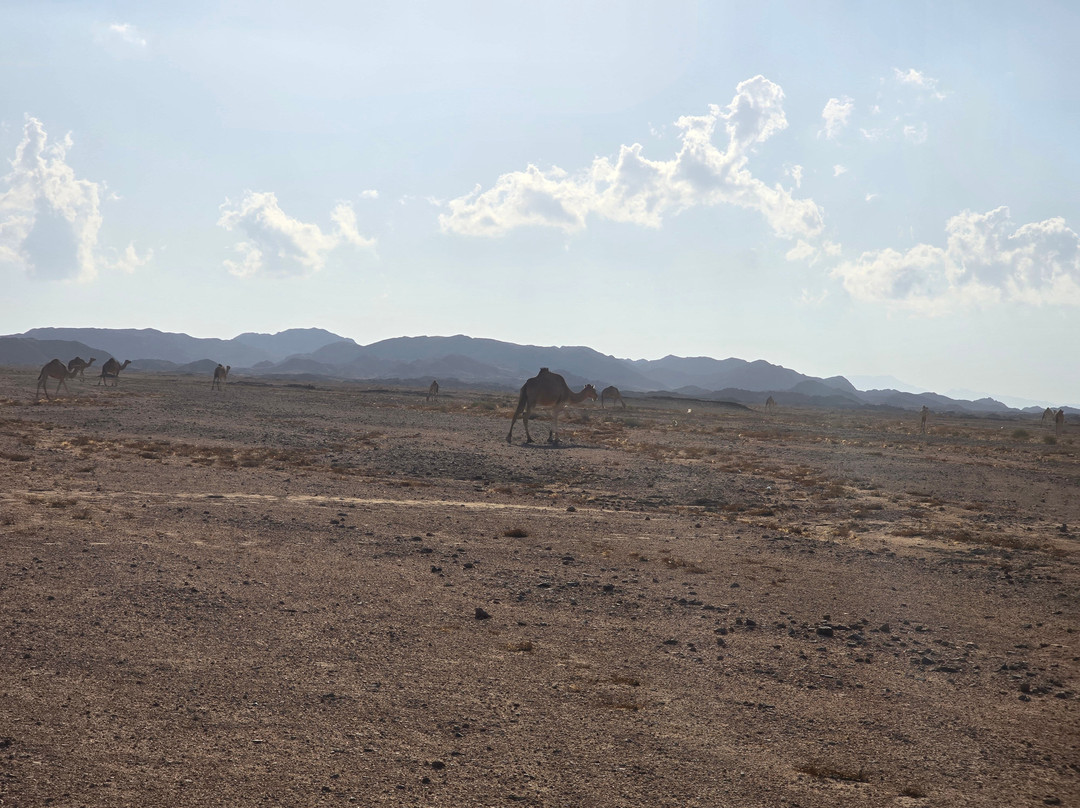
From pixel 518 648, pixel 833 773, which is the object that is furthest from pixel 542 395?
pixel 833 773

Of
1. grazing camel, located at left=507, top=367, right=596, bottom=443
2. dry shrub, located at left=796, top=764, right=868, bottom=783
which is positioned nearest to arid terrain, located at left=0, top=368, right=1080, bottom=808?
dry shrub, located at left=796, top=764, right=868, bottom=783

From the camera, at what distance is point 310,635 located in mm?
7980

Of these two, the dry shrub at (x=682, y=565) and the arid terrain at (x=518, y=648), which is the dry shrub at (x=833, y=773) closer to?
the arid terrain at (x=518, y=648)

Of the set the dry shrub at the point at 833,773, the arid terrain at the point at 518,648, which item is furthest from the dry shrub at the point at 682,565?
the dry shrub at the point at 833,773

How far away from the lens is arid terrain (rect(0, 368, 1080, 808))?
210 inches

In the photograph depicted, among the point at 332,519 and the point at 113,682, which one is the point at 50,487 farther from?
the point at 113,682

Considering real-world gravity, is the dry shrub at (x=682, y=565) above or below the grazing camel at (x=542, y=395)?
Result: below

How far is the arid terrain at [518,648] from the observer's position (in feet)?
17.5

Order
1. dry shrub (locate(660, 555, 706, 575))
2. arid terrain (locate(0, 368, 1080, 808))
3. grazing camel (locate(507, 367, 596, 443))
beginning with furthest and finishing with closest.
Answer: grazing camel (locate(507, 367, 596, 443))
dry shrub (locate(660, 555, 706, 575))
arid terrain (locate(0, 368, 1080, 808))

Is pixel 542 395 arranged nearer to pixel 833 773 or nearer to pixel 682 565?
pixel 682 565

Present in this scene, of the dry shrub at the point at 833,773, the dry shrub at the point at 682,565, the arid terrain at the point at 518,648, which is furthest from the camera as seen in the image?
the dry shrub at the point at 682,565

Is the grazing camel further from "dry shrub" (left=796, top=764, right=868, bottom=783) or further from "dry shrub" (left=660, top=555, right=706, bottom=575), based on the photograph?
"dry shrub" (left=796, top=764, right=868, bottom=783)

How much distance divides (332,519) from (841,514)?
11271 mm

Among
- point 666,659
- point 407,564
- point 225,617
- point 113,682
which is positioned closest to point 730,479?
point 407,564
